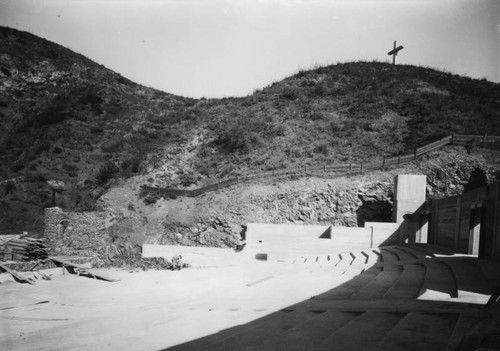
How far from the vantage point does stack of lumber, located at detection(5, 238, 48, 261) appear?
54.4 ft

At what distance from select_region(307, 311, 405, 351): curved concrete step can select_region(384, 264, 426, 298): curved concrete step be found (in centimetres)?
163

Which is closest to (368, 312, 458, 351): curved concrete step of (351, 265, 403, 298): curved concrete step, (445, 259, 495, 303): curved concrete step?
(445, 259, 495, 303): curved concrete step

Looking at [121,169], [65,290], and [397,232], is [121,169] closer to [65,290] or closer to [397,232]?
[65,290]

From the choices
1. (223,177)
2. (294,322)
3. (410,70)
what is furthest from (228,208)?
(410,70)

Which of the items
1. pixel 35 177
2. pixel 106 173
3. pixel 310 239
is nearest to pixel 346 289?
pixel 310 239

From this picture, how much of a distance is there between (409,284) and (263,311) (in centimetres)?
381

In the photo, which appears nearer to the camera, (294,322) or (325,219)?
(294,322)

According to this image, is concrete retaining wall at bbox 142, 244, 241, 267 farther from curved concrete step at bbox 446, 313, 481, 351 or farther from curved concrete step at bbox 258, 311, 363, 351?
curved concrete step at bbox 446, 313, 481, 351

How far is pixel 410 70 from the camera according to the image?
42094 mm

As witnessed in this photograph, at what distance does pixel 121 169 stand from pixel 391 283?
90.2ft

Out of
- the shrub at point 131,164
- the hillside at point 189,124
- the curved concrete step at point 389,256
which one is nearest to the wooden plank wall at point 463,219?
the curved concrete step at point 389,256

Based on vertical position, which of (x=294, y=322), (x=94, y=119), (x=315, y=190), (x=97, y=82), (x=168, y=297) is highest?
(x=97, y=82)

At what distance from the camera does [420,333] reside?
13.4ft

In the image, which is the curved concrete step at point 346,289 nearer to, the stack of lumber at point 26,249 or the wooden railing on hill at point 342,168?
the wooden railing on hill at point 342,168
